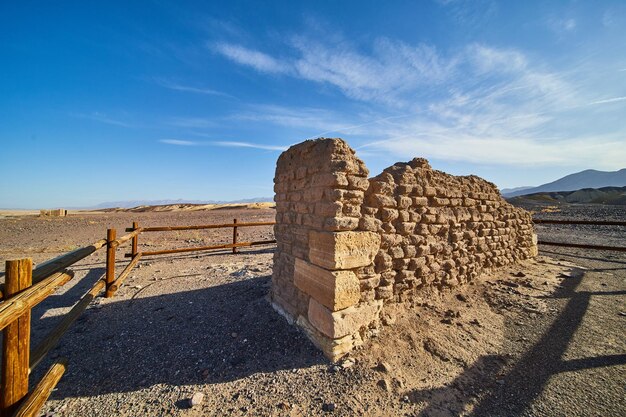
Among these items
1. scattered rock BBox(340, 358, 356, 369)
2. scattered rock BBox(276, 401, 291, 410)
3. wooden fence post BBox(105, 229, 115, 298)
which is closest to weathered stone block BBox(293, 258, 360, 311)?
scattered rock BBox(340, 358, 356, 369)

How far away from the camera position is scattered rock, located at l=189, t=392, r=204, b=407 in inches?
96.8

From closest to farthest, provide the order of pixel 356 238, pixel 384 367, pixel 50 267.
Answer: pixel 50 267, pixel 384 367, pixel 356 238

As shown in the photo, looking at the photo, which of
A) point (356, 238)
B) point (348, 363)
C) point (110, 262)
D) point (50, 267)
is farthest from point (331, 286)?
point (110, 262)

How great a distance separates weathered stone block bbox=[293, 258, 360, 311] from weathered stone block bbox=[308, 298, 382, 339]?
0.08m

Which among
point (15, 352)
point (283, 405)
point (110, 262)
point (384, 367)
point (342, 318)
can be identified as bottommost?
point (283, 405)

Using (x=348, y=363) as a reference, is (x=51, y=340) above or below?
above

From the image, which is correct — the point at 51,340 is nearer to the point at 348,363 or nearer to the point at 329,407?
the point at 329,407

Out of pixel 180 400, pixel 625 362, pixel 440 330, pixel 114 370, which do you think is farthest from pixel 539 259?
pixel 114 370

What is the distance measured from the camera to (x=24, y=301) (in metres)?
1.59

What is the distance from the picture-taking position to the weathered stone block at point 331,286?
3.02 metres

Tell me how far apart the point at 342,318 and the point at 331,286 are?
413 mm

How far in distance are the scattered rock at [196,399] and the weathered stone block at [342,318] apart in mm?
1406

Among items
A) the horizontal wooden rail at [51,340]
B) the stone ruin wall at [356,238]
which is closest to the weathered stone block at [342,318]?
the stone ruin wall at [356,238]

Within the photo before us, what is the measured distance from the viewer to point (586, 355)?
3.08 metres
